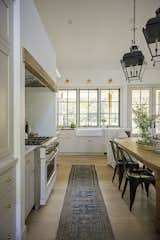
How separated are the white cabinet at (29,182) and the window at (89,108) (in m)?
5.19

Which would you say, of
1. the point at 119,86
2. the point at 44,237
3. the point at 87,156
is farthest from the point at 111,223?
the point at 119,86

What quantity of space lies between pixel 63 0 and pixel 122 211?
10.6 ft

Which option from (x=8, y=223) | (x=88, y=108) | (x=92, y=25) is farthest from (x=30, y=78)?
(x=88, y=108)

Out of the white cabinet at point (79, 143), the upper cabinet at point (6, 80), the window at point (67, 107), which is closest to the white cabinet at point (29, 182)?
the upper cabinet at point (6, 80)

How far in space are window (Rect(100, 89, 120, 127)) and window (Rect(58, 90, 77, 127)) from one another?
1.00 meters

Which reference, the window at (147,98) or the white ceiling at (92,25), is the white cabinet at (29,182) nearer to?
the white ceiling at (92,25)

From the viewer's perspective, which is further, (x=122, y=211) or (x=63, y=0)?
(x=63, y=0)

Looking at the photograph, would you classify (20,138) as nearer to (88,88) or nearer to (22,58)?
(22,58)

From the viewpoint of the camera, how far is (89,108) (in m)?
8.20

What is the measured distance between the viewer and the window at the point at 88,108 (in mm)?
8203

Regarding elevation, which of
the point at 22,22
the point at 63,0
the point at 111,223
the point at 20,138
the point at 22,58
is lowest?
the point at 111,223

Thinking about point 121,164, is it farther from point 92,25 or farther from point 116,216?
point 92,25

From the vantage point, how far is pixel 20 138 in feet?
7.40

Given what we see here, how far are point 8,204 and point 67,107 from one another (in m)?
6.35
